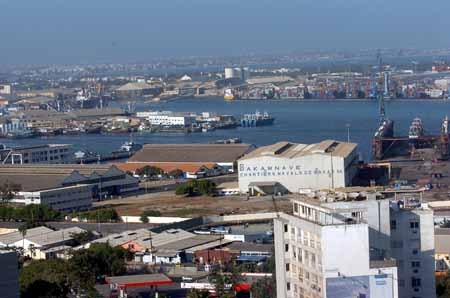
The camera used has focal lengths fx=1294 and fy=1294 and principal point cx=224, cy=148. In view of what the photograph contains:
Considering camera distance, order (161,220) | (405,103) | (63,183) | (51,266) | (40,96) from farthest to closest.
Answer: (40,96), (405,103), (63,183), (161,220), (51,266)

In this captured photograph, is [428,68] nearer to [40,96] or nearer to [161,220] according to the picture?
[40,96]

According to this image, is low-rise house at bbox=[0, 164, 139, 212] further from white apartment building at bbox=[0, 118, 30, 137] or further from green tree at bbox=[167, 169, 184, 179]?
white apartment building at bbox=[0, 118, 30, 137]

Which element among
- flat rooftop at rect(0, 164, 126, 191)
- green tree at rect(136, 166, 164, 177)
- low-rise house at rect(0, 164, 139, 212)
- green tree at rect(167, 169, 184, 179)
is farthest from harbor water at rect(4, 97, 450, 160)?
flat rooftop at rect(0, 164, 126, 191)

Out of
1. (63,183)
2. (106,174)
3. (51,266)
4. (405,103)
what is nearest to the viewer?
(51,266)

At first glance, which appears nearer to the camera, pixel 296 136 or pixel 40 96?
pixel 296 136

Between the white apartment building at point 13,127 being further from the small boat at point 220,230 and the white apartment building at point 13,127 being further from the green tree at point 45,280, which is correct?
the green tree at point 45,280

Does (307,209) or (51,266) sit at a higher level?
(307,209)

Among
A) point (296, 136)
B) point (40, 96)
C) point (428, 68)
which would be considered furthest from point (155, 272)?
point (428, 68)

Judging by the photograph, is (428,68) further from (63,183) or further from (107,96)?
(63,183)
